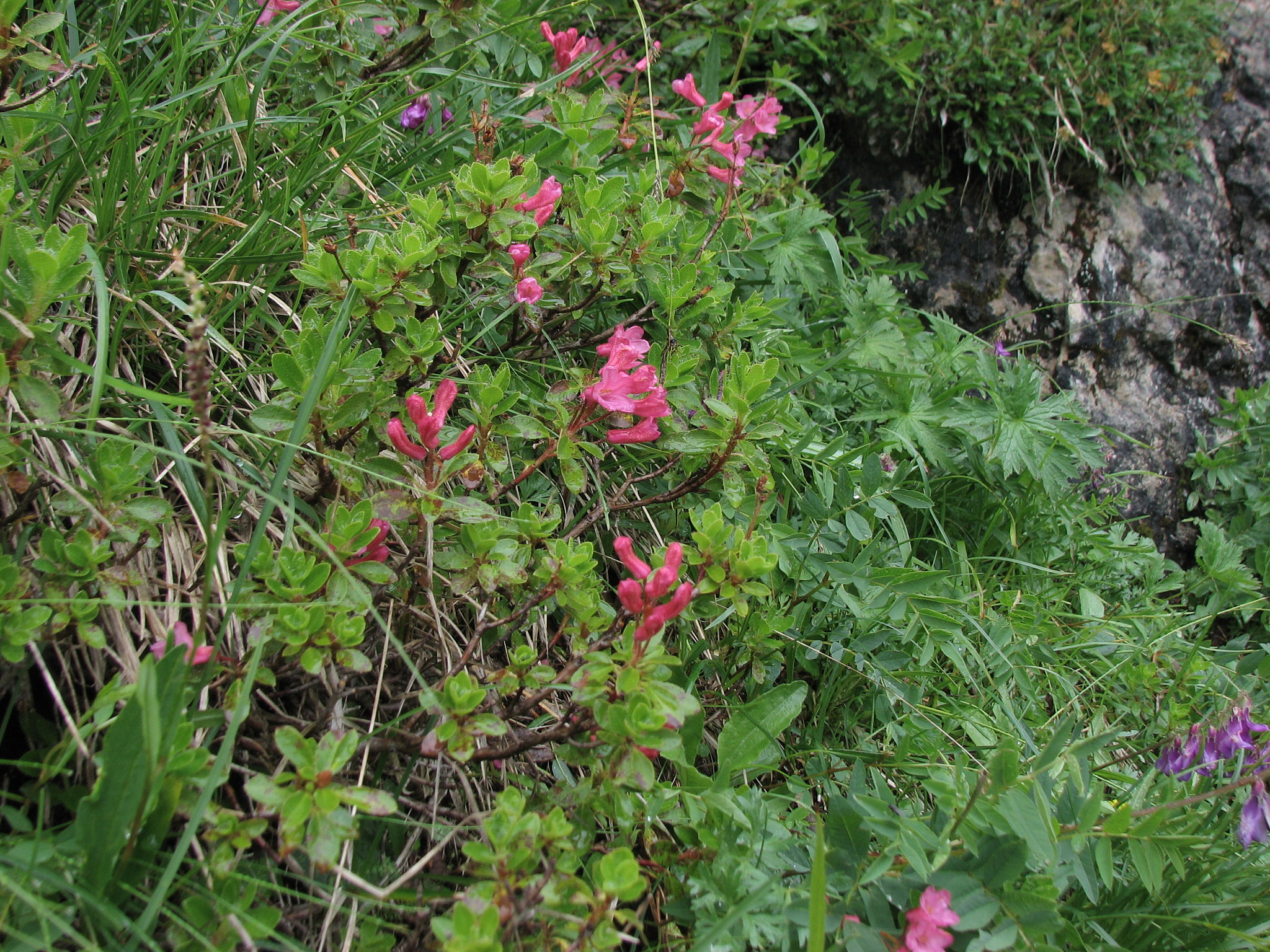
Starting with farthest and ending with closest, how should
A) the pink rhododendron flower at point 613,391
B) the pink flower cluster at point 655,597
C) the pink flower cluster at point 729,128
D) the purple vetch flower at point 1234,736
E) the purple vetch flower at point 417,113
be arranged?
the purple vetch flower at point 417,113, the pink flower cluster at point 729,128, the purple vetch flower at point 1234,736, the pink rhododendron flower at point 613,391, the pink flower cluster at point 655,597

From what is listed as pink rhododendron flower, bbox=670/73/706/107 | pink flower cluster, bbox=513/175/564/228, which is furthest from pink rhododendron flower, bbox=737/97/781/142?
pink flower cluster, bbox=513/175/564/228

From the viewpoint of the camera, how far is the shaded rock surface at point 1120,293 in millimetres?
3201

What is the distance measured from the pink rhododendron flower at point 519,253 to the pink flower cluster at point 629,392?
0.21 m

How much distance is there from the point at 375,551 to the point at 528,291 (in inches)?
21.1

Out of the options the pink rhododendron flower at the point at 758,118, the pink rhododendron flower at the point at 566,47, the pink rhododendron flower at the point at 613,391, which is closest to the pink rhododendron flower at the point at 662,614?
the pink rhododendron flower at the point at 613,391

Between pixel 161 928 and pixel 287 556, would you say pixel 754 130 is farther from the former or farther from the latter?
pixel 161 928

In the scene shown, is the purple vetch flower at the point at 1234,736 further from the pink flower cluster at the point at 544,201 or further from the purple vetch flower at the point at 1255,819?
the pink flower cluster at the point at 544,201

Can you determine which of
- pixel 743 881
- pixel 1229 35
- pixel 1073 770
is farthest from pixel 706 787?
pixel 1229 35

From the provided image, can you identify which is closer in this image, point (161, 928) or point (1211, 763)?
point (161, 928)

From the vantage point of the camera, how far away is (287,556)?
113 centimetres

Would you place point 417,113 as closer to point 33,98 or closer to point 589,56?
point 589,56

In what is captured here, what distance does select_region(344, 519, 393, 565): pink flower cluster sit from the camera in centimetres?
122

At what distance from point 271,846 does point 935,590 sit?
4.70ft

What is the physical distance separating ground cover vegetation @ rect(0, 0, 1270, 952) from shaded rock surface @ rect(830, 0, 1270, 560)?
1.05 meters
